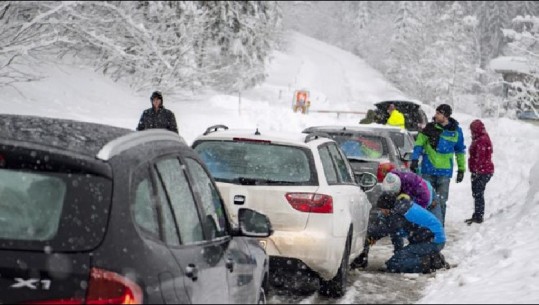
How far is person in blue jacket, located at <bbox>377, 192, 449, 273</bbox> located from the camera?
8.71 metres

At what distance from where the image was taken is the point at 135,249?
3.02 m

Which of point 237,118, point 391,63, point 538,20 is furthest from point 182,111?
point 391,63

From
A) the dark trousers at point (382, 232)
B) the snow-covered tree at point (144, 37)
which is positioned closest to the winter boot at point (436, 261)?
the dark trousers at point (382, 232)

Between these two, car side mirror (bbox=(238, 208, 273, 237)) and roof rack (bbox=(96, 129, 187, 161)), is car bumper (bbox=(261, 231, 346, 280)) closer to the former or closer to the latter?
car side mirror (bbox=(238, 208, 273, 237))

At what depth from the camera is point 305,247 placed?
6777 mm

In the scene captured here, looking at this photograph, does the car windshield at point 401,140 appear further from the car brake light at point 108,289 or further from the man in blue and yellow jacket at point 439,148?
the car brake light at point 108,289

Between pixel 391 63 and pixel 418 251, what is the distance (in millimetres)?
71311

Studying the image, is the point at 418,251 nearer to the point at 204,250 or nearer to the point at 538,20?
the point at 204,250

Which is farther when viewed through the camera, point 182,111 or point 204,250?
point 182,111

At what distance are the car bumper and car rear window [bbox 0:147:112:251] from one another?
3.83 m

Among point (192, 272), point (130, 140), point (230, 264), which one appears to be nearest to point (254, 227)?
point (230, 264)

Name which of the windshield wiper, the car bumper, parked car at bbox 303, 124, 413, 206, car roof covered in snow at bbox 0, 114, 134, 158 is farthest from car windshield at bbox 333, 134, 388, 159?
car roof covered in snow at bbox 0, 114, 134, 158

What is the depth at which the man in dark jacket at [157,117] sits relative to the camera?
12789 mm

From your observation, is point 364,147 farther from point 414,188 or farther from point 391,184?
point 391,184
